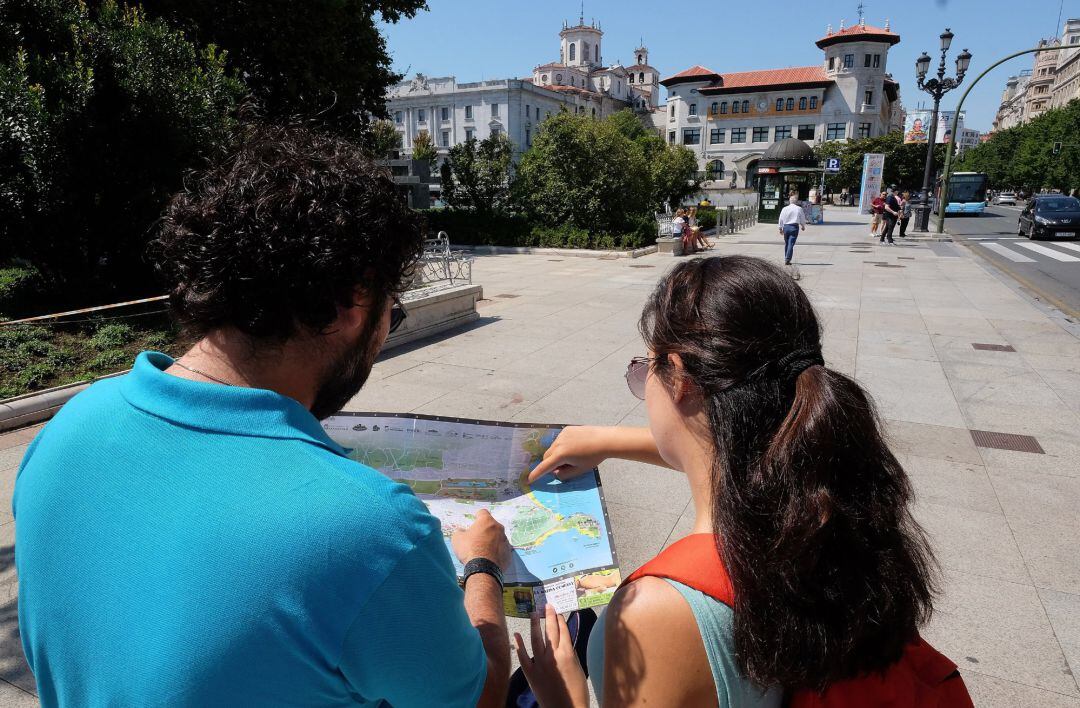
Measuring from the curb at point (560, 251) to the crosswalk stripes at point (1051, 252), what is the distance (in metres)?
11.4

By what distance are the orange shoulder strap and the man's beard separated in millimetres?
598

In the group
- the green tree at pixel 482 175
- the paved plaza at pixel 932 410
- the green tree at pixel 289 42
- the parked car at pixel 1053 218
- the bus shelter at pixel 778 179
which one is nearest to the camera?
the paved plaza at pixel 932 410

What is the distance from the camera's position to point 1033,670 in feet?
9.01

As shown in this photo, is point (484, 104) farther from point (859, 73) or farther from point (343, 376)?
point (343, 376)

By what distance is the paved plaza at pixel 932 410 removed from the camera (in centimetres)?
300

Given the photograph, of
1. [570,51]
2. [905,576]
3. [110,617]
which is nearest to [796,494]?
[905,576]

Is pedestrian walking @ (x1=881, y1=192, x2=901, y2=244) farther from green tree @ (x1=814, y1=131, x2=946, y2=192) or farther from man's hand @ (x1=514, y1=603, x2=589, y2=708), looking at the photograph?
green tree @ (x1=814, y1=131, x2=946, y2=192)

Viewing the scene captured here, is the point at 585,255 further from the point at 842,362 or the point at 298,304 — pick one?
the point at 298,304

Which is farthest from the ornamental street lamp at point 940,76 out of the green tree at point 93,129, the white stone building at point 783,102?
the white stone building at point 783,102

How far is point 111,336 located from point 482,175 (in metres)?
18.8

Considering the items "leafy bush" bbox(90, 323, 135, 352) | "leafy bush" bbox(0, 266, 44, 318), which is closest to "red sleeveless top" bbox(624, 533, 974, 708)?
"leafy bush" bbox(90, 323, 135, 352)

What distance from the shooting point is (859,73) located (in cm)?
8150

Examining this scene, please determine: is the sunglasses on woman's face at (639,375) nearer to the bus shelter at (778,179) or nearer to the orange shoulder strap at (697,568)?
the orange shoulder strap at (697,568)

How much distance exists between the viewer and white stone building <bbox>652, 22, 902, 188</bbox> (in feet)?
268
